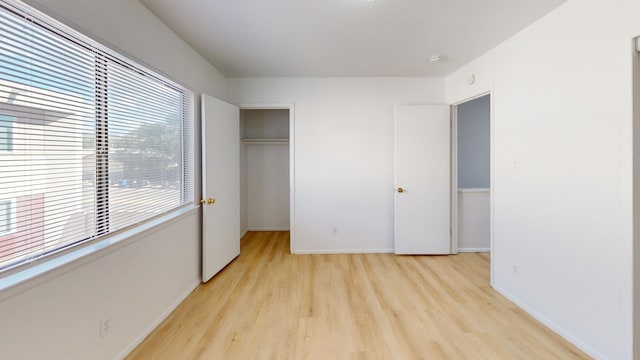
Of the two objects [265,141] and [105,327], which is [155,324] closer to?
[105,327]

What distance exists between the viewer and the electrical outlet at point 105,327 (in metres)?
1.68

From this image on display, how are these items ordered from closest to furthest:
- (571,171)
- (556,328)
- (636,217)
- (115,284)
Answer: (636,217) < (115,284) < (571,171) < (556,328)

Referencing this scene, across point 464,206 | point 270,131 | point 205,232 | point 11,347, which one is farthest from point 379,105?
point 11,347

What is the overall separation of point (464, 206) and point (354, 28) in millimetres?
2960

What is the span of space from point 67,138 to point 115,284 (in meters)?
0.97

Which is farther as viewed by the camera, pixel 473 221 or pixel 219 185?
pixel 473 221

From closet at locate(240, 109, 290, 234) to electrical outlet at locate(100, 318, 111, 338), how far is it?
3.50 meters

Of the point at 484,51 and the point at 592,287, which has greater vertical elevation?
the point at 484,51

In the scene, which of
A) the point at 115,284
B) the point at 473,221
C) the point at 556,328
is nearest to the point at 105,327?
the point at 115,284

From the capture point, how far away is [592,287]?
1.86m

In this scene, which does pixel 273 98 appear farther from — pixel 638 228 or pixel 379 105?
pixel 638 228

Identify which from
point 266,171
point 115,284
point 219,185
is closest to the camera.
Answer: point 115,284

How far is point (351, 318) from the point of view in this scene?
232 centimetres

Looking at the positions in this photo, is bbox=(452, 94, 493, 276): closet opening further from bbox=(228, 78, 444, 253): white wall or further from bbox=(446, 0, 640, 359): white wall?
bbox=(446, 0, 640, 359): white wall
